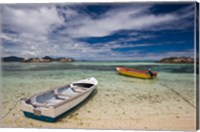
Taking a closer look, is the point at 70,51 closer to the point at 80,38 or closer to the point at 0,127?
the point at 80,38

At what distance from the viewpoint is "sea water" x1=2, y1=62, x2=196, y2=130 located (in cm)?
392

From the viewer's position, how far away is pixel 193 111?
3.91 meters

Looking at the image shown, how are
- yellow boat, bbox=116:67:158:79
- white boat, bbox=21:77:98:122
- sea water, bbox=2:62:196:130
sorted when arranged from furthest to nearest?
yellow boat, bbox=116:67:158:79 → sea water, bbox=2:62:196:130 → white boat, bbox=21:77:98:122

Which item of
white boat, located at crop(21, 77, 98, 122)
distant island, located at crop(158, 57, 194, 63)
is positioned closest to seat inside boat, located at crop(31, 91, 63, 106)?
white boat, located at crop(21, 77, 98, 122)

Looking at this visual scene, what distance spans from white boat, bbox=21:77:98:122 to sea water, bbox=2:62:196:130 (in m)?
0.11

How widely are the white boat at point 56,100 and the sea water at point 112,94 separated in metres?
0.11

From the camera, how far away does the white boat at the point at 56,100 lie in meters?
3.68

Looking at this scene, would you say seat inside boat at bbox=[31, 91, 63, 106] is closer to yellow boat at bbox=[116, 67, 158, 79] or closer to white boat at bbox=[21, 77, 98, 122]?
white boat at bbox=[21, 77, 98, 122]

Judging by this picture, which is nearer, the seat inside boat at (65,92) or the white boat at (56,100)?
the white boat at (56,100)

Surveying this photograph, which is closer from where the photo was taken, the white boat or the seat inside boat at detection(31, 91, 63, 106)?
the white boat

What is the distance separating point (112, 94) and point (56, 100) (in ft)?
3.12

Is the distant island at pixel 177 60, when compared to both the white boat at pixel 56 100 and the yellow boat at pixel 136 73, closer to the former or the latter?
the yellow boat at pixel 136 73

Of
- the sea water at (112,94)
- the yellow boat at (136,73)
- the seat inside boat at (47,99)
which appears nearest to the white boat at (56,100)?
the seat inside boat at (47,99)

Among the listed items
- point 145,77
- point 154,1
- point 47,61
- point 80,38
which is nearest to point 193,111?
point 145,77
